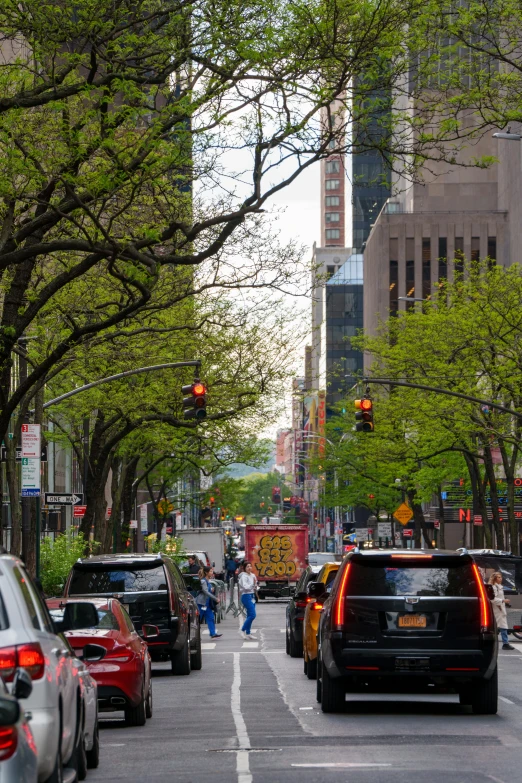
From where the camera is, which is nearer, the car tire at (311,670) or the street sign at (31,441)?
the car tire at (311,670)

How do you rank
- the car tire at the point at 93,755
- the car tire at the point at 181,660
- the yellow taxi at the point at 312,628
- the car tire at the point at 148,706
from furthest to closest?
the car tire at the point at 181,660 → the yellow taxi at the point at 312,628 → the car tire at the point at 148,706 → the car tire at the point at 93,755

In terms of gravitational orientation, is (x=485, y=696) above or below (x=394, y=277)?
below

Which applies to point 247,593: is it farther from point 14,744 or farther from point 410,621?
point 14,744

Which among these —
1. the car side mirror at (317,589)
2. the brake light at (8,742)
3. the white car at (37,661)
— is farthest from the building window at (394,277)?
the brake light at (8,742)

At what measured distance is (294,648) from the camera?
93.9ft

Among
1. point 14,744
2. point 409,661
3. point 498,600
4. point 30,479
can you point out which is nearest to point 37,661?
point 14,744

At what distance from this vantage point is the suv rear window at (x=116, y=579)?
22.5m

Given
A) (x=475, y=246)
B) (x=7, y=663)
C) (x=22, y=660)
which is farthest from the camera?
(x=475, y=246)

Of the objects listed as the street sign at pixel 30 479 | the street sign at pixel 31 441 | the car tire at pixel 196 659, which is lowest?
the car tire at pixel 196 659

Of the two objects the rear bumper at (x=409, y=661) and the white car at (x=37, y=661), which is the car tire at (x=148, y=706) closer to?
the rear bumper at (x=409, y=661)

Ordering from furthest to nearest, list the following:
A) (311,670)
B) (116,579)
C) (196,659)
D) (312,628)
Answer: (196,659), (116,579), (311,670), (312,628)

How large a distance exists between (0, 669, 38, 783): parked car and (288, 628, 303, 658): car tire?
2183cm

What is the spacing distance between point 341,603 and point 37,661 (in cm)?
846

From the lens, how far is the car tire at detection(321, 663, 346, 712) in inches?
650
